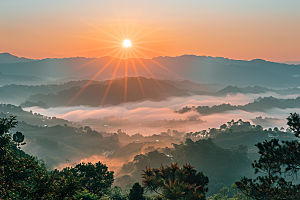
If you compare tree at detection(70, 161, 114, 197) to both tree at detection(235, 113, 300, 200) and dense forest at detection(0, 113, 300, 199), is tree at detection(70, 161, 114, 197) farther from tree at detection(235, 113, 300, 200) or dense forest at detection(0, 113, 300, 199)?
tree at detection(235, 113, 300, 200)

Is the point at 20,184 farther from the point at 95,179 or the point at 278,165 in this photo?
the point at 278,165

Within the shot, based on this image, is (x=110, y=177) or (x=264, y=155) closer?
(x=264, y=155)

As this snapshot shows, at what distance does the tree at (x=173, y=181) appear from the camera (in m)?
24.5

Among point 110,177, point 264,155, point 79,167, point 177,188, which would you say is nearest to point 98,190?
point 110,177

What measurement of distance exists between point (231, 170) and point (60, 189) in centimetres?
12583

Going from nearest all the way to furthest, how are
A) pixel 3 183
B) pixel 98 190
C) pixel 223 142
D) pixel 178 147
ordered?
pixel 3 183 → pixel 98 190 → pixel 178 147 → pixel 223 142

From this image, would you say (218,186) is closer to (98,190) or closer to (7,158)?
(98,190)

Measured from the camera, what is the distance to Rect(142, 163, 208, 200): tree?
24.5 m

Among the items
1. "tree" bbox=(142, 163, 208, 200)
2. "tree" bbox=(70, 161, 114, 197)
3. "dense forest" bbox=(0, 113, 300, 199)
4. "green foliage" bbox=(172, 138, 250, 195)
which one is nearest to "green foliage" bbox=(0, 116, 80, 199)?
"dense forest" bbox=(0, 113, 300, 199)

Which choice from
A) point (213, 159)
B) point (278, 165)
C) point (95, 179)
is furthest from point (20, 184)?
point (213, 159)

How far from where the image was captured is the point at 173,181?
2848cm

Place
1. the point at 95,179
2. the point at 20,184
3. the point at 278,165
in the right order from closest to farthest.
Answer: the point at 20,184 < the point at 278,165 < the point at 95,179

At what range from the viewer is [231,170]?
416 ft

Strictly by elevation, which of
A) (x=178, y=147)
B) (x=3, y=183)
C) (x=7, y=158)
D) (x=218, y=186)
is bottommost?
(x=218, y=186)
